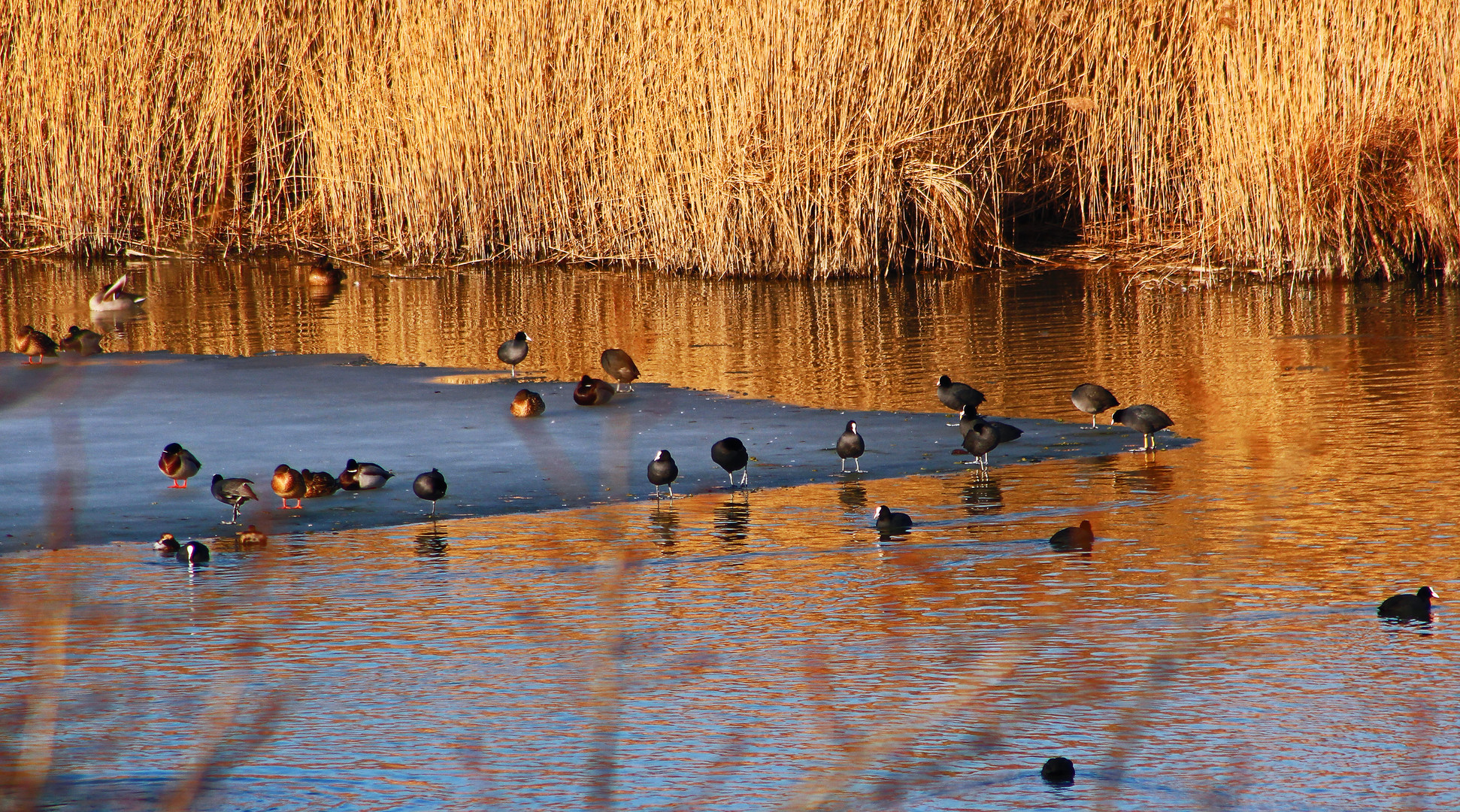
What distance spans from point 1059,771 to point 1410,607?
208 centimetres

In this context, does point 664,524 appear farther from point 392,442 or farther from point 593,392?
point 593,392

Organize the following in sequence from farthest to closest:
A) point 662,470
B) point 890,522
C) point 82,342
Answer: point 82,342 → point 662,470 → point 890,522

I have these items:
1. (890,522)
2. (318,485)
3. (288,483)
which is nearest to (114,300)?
(318,485)

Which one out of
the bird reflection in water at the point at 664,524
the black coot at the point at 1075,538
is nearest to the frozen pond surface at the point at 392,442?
the bird reflection in water at the point at 664,524

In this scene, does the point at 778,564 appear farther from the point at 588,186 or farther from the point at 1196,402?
the point at 588,186

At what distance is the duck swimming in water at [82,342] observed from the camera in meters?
13.5

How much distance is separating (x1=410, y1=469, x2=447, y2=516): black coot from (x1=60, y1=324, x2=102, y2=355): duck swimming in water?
6149 mm

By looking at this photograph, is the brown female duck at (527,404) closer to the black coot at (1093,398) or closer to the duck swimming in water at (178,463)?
the duck swimming in water at (178,463)

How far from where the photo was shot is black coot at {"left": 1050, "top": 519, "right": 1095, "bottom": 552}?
24.5ft

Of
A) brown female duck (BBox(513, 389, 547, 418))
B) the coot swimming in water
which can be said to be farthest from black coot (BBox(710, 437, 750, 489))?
the coot swimming in water

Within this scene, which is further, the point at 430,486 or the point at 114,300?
the point at 114,300

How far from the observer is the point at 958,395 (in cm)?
1043

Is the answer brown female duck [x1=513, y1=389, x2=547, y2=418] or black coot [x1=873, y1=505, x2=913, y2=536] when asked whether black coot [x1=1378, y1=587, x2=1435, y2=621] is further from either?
brown female duck [x1=513, y1=389, x2=547, y2=418]

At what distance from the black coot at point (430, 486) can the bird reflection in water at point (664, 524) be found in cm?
100
